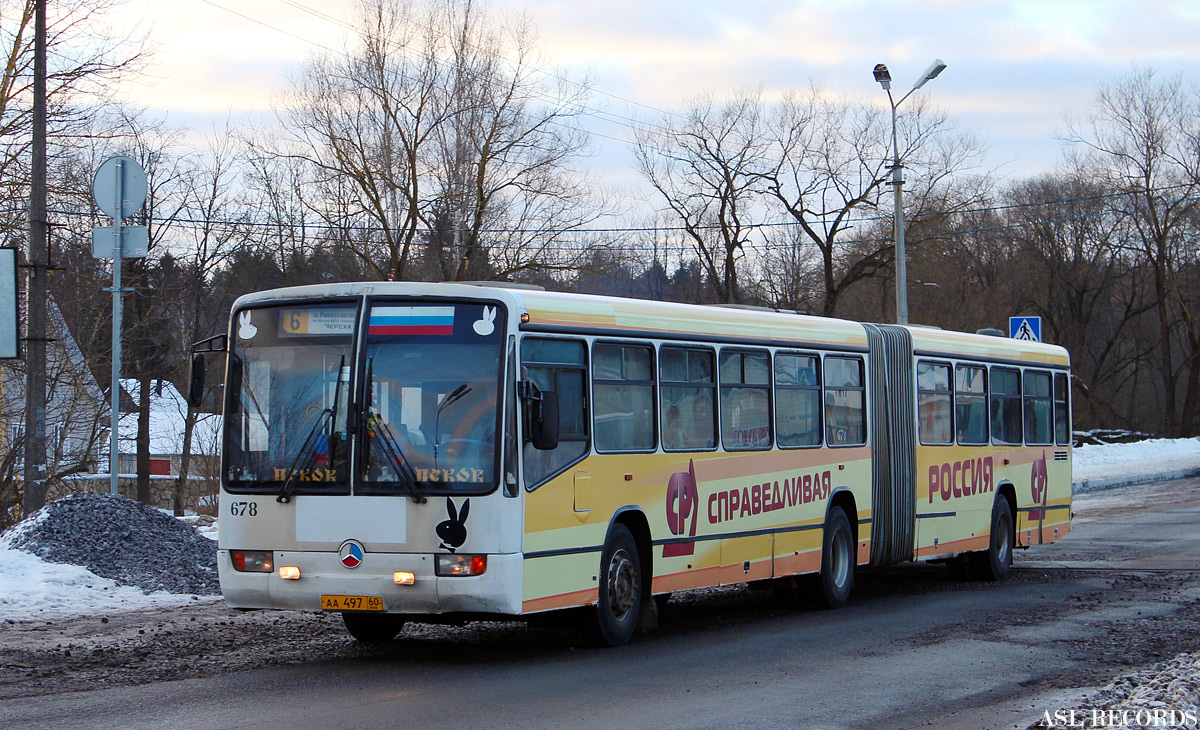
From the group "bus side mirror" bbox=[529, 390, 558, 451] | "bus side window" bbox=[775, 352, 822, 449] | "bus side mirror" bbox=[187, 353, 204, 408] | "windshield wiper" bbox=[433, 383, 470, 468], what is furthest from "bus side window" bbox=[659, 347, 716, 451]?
"bus side mirror" bbox=[187, 353, 204, 408]

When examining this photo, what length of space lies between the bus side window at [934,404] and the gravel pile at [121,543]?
8.04m

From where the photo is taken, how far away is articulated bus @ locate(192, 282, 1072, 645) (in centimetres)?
918

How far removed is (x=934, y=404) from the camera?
15.7 metres

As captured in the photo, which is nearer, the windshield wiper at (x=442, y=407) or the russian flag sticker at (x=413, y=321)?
the windshield wiper at (x=442, y=407)

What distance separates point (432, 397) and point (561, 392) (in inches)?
44.7

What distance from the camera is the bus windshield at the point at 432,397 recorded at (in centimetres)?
920

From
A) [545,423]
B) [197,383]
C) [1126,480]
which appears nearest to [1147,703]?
Answer: [545,423]

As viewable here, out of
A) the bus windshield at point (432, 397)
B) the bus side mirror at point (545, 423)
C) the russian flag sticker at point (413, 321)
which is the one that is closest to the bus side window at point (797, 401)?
the bus side mirror at point (545, 423)

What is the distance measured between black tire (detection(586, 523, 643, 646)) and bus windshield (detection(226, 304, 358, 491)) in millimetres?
2223

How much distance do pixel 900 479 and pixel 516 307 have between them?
6862 mm

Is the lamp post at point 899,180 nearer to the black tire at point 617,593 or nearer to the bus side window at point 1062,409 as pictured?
the bus side window at point 1062,409

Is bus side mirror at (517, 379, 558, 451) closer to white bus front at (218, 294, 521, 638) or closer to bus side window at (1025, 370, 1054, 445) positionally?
white bus front at (218, 294, 521, 638)

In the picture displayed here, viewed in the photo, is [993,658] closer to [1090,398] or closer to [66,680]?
[66,680]

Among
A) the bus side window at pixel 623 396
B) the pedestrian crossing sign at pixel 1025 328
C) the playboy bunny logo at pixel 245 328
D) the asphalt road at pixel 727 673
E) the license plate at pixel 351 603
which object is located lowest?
the asphalt road at pixel 727 673
